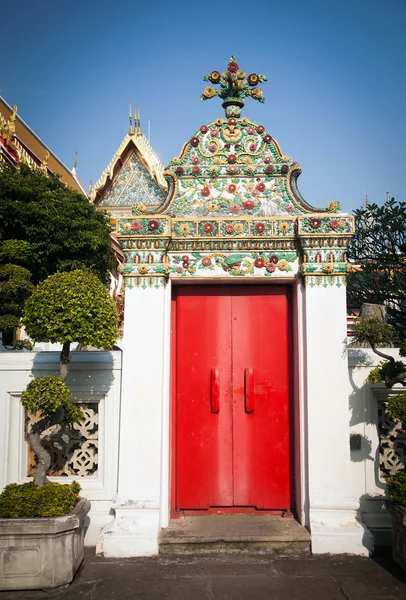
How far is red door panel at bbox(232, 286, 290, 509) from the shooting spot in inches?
219

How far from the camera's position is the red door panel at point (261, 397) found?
219 inches

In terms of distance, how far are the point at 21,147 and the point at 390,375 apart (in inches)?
492

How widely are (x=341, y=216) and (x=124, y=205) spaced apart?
16.8m

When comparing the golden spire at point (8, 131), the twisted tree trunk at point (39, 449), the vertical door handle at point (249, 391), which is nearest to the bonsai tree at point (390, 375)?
the vertical door handle at point (249, 391)

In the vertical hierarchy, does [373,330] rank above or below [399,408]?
above

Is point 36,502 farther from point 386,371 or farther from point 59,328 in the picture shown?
point 386,371

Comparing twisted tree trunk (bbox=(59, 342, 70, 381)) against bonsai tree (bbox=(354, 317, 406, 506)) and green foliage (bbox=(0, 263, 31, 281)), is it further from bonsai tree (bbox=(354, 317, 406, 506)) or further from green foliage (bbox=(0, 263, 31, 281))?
Result: bonsai tree (bbox=(354, 317, 406, 506))

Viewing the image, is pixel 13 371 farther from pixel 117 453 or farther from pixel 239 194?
pixel 239 194

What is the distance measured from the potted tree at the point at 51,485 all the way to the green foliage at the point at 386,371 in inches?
105

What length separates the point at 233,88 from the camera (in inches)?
232

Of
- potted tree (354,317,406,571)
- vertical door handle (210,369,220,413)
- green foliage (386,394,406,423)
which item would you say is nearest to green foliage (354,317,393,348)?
potted tree (354,317,406,571)

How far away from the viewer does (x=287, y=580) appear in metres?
4.52

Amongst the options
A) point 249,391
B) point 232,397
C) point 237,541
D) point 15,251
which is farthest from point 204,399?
point 15,251

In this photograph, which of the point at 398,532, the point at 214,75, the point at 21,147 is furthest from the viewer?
the point at 21,147
